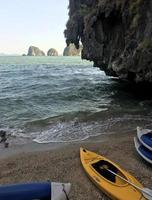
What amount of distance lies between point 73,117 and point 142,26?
22.5 feet

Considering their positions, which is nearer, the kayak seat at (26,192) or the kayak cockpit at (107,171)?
the kayak seat at (26,192)

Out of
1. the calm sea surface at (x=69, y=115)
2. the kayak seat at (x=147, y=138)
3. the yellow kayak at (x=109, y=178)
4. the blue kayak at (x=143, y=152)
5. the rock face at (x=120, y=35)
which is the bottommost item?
the calm sea surface at (x=69, y=115)

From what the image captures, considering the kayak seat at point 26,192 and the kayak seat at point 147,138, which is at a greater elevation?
the kayak seat at point 147,138

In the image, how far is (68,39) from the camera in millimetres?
34844

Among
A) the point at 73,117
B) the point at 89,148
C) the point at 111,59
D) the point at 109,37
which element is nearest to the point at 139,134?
the point at 89,148

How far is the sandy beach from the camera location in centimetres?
1100

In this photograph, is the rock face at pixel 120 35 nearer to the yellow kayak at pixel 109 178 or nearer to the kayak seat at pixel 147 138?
the kayak seat at pixel 147 138

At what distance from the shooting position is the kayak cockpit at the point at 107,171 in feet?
35.0

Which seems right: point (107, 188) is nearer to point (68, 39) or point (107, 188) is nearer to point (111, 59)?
point (111, 59)

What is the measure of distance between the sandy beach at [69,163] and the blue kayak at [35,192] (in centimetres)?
137

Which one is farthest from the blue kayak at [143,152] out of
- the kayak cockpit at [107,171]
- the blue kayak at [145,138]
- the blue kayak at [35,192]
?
the blue kayak at [35,192]

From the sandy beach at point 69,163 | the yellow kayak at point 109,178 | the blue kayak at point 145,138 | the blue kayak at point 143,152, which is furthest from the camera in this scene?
the blue kayak at point 145,138

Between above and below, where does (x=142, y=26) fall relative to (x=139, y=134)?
above

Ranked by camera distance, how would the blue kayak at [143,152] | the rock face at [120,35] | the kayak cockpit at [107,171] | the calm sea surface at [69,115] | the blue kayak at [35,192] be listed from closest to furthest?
1. the blue kayak at [35,192]
2. the kayak cockpit at [107,171]
3. the blue kayak at [143,152]
4. the calm sea surface at [69,115]
5. the rock face at [120,35]
